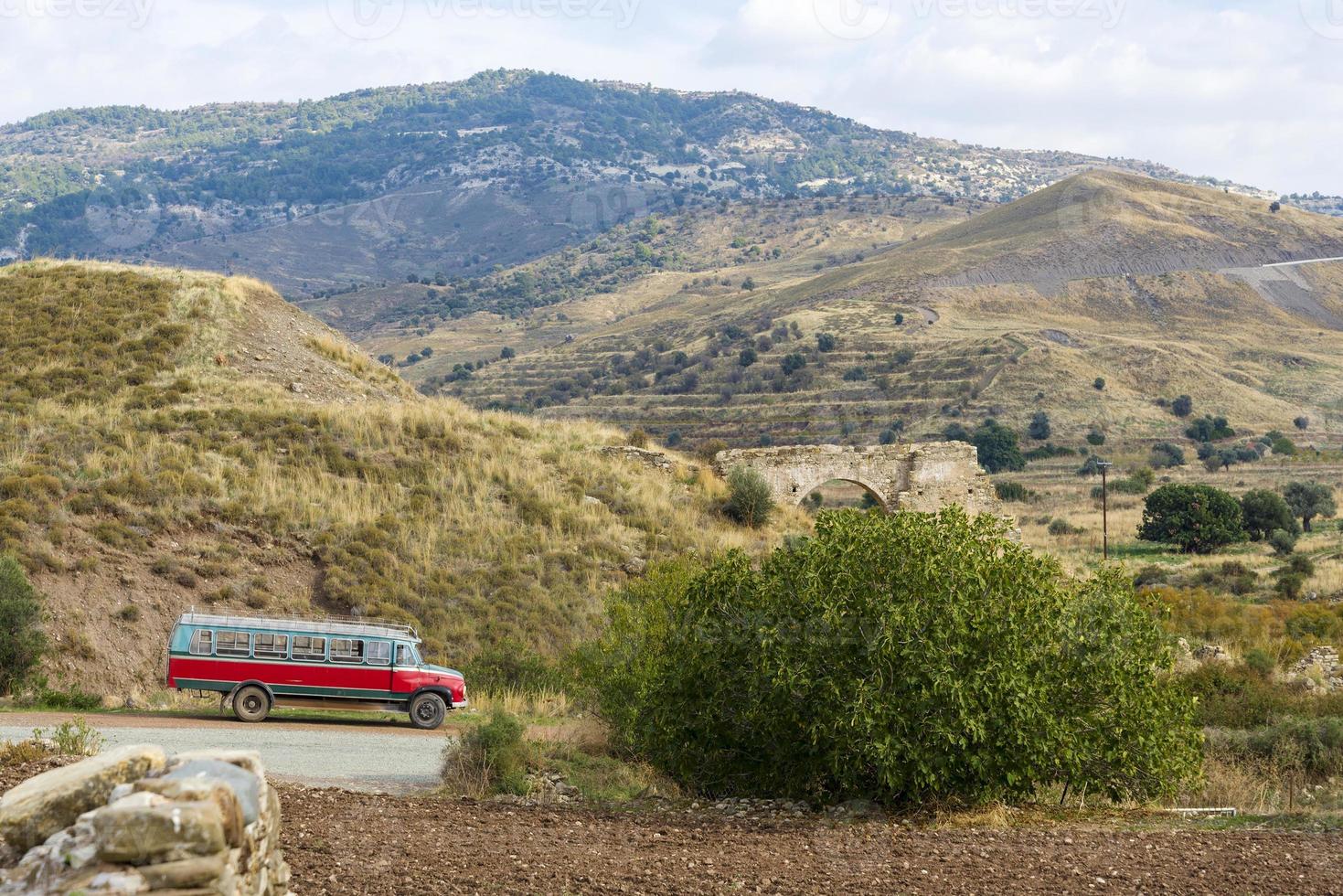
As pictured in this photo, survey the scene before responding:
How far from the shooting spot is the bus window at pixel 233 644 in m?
14.2

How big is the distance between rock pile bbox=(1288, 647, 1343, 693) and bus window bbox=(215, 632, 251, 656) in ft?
48.5

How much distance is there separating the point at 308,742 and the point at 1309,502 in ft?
162

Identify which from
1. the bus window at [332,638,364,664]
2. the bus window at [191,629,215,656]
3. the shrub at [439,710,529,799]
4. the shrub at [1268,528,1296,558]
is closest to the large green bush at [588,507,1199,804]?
the shrub at [439,710,529,799]

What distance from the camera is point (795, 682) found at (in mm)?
8922

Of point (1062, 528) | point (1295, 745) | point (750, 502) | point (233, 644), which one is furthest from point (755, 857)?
point (1062, 528)

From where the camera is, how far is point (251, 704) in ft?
47.2

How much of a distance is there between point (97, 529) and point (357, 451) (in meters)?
6.34

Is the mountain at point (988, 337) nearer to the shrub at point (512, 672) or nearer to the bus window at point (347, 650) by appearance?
the shrub at point (512, 672)

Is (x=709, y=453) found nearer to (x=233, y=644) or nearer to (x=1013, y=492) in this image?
(x=233, y=644)

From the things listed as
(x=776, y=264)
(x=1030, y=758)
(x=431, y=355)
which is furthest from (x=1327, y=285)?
(x=1030, y=758)

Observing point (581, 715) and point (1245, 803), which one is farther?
point (581, 715)

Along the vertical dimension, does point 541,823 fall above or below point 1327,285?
below

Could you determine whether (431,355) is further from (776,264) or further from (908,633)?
(908,633)

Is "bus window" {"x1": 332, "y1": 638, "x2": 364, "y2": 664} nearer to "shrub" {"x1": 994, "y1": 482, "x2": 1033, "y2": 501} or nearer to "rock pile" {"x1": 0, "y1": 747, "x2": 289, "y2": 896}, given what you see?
"rock pile" {"x1": 0, "y1": 747, "x2": 289, "y2": 896}
